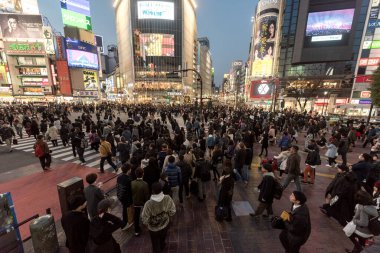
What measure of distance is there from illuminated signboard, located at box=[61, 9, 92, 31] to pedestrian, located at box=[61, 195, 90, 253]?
8158 centimetres

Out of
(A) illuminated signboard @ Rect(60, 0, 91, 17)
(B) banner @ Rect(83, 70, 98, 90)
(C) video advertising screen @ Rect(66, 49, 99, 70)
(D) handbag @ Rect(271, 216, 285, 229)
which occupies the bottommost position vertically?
(D) handbag @ Rect(271, 216, 285, 229)

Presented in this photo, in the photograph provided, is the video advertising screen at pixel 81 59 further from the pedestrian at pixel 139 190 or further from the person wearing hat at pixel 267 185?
the person wearing hat at pixel 267 185

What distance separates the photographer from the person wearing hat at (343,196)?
4.10 meters

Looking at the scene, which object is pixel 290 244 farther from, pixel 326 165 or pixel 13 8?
pixel 13 8

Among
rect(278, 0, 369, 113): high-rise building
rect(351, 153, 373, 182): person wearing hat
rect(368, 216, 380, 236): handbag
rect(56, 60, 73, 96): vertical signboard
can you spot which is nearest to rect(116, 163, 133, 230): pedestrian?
rect(368, 216, 380, 236): handbag

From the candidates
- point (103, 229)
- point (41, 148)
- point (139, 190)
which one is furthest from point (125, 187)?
point (41, 148)

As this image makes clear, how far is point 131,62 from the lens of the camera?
69188 millimetres

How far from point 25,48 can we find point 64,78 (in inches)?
480

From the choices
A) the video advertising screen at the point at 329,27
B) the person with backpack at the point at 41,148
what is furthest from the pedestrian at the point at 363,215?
the video advertising screen at the point at 329,27

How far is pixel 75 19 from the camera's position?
61594 millimetres

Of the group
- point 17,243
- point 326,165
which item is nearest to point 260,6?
point 326,165

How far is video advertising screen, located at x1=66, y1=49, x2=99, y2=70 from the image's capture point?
5509 centimetres

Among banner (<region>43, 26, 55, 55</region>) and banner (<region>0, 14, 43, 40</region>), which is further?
banner (<region>43, 26, 55, 55</region>)

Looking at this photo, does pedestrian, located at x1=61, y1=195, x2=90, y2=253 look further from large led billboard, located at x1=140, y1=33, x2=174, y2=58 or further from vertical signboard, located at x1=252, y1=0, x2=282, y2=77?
large led billboard, located at x1=140, y1=33, x2=174, y2=58
